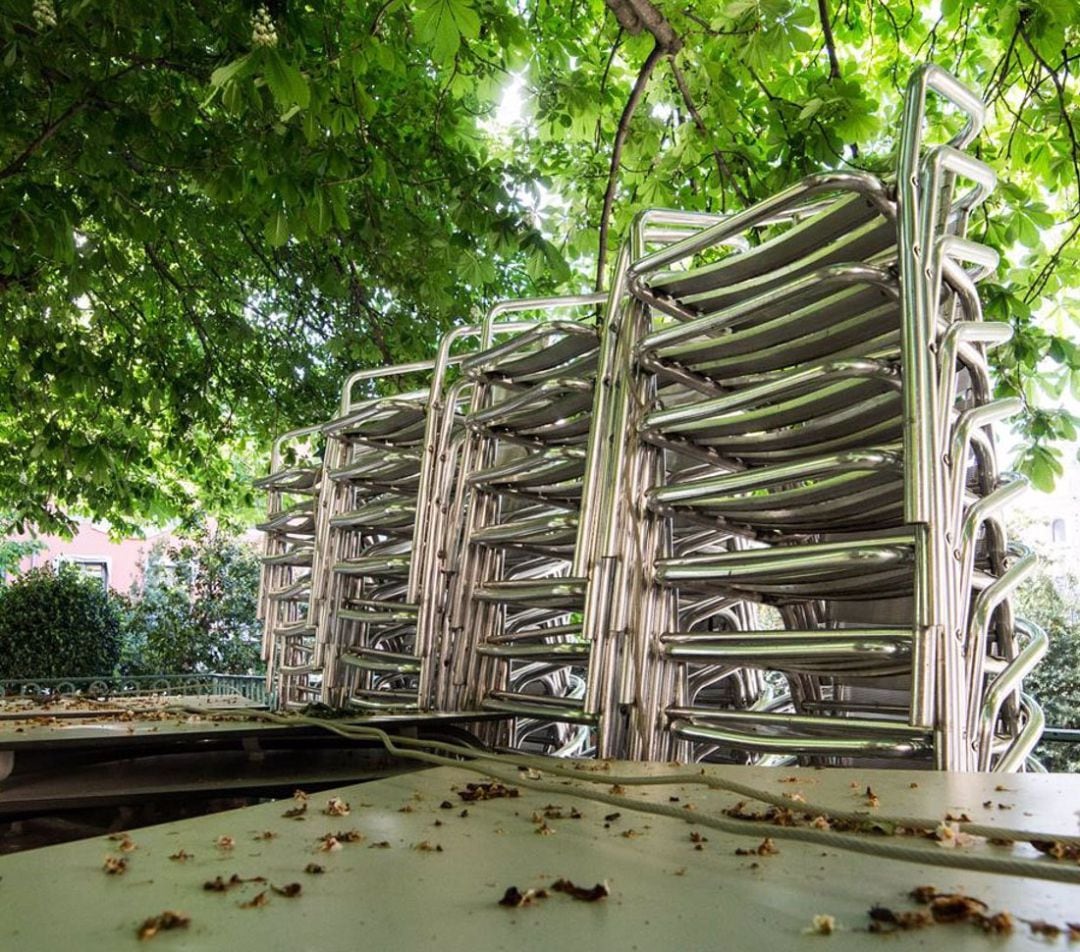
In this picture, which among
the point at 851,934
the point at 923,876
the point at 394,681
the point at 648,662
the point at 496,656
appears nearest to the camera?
the point at 851,934

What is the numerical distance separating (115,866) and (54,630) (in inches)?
533

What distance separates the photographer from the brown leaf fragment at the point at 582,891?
80 centimetres

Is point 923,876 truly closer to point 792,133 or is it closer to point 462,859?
point 462,859

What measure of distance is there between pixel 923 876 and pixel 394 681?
3395mm

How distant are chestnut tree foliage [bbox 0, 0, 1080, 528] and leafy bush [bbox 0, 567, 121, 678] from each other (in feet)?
16.5

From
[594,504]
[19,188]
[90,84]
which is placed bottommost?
[594,504]

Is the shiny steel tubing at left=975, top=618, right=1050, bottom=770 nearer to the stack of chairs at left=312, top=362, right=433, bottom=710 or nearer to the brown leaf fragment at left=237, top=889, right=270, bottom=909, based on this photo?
the brown leaf fragment at left=237, top=889, right=270, bottom=909

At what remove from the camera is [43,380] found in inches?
283

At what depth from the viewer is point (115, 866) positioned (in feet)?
2.98

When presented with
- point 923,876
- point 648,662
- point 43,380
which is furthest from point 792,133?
point 43,380

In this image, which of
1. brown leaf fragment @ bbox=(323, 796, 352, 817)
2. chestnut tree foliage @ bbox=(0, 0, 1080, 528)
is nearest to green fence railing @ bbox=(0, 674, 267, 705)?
chestnut tree foliage @ bbox=(0, 0, 1080, 528)

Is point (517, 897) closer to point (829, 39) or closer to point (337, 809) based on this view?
point (337, 809)

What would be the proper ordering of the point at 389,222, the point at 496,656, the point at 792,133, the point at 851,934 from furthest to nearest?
the point at 389,222, the point at 792,133, the point at 496,656, the point at 851,934

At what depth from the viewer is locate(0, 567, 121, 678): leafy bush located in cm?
1288
